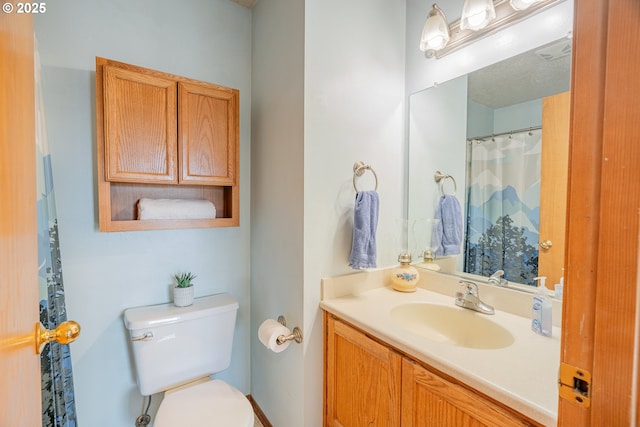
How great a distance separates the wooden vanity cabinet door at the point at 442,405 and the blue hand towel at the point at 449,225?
2.34 ft

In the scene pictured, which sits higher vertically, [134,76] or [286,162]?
[134,76]

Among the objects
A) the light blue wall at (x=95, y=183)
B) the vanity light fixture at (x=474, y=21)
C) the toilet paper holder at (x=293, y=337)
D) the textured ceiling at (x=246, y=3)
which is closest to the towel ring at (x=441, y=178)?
the vanity light fixture at (x=474, y=21)

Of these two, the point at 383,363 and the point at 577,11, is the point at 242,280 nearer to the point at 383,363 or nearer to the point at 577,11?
the point at 383,363

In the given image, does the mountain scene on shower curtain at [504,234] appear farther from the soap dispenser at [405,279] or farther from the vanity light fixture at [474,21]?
the vanity light fixture at [474,21]

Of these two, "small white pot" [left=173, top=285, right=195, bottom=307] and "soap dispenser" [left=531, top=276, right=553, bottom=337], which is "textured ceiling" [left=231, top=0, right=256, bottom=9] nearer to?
"small white pot" [left=173, top=285, right=195, bottom=307]

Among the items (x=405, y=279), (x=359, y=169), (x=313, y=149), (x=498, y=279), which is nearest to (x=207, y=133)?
(x=313, y=149)

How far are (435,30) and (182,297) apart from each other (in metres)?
1.86

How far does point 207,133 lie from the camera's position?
1446mm

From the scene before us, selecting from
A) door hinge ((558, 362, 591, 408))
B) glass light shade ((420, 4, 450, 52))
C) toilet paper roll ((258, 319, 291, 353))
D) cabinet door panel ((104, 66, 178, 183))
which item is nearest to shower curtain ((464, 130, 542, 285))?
glass light shade ((420, 4, 450, 52))

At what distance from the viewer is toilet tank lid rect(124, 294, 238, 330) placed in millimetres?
1314

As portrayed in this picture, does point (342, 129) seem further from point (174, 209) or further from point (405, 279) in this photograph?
point (174, 209)

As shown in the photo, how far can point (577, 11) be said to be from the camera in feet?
1.51

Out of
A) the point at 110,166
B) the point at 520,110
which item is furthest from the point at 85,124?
the point at 520,110

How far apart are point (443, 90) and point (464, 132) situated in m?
0.26
